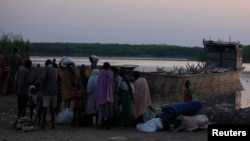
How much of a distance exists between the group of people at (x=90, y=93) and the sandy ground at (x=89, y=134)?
351 millimetres

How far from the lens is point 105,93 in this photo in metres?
10.9

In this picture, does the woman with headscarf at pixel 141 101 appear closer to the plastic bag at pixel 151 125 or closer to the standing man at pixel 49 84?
the plastic bag at pixel 151 125

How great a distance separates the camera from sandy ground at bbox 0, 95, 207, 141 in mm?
9727

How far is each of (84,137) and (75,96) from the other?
4.72 ft

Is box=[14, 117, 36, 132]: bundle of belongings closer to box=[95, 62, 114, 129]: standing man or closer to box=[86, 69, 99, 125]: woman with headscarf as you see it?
box=[86, 69, 99, 125]: woman with headscarf

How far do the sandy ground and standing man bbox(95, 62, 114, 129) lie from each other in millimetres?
440

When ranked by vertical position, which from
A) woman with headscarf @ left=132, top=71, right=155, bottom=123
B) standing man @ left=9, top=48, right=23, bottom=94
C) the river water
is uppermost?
standing man @ left=9, top=48, right=23, bottom=94

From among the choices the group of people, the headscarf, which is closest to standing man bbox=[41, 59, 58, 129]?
the group of people

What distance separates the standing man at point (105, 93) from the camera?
35.7 feet

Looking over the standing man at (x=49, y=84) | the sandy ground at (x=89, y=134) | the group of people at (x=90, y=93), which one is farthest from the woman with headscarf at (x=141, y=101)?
the standing man at (x=49, y=84)

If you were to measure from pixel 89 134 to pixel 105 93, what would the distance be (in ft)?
3.62

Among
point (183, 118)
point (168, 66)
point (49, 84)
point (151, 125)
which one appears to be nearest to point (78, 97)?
point (49, 84)

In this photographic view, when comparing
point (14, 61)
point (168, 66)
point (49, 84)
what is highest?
point (14, 61)

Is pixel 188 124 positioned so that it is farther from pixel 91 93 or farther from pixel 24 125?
pixel 24 125
